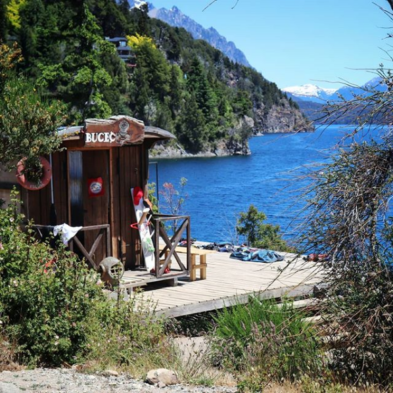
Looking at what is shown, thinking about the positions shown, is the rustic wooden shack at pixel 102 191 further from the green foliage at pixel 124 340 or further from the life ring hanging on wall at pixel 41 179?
the green foliage at pixel 124 340

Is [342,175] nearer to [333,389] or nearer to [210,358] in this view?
[333,389]

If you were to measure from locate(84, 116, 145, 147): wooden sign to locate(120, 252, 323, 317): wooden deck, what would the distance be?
90.0 inches

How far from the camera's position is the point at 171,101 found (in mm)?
127438

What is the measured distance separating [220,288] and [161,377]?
5591 millimetres

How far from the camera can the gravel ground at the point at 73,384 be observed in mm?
6246

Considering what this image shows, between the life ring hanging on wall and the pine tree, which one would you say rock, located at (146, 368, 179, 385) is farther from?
the pine tree

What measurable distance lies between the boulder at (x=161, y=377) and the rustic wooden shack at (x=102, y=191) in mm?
4691

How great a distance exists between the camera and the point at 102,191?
1256cm

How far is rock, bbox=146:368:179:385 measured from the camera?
21.9 ft

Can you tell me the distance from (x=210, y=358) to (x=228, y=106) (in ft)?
431

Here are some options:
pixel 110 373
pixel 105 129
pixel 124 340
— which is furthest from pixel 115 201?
pixel 110 373

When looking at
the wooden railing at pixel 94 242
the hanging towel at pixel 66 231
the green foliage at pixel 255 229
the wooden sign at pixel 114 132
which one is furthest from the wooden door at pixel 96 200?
the green foliage at pixel 255 229

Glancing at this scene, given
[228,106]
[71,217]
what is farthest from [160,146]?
[71,217]

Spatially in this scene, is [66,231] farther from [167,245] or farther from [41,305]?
[41,305]
